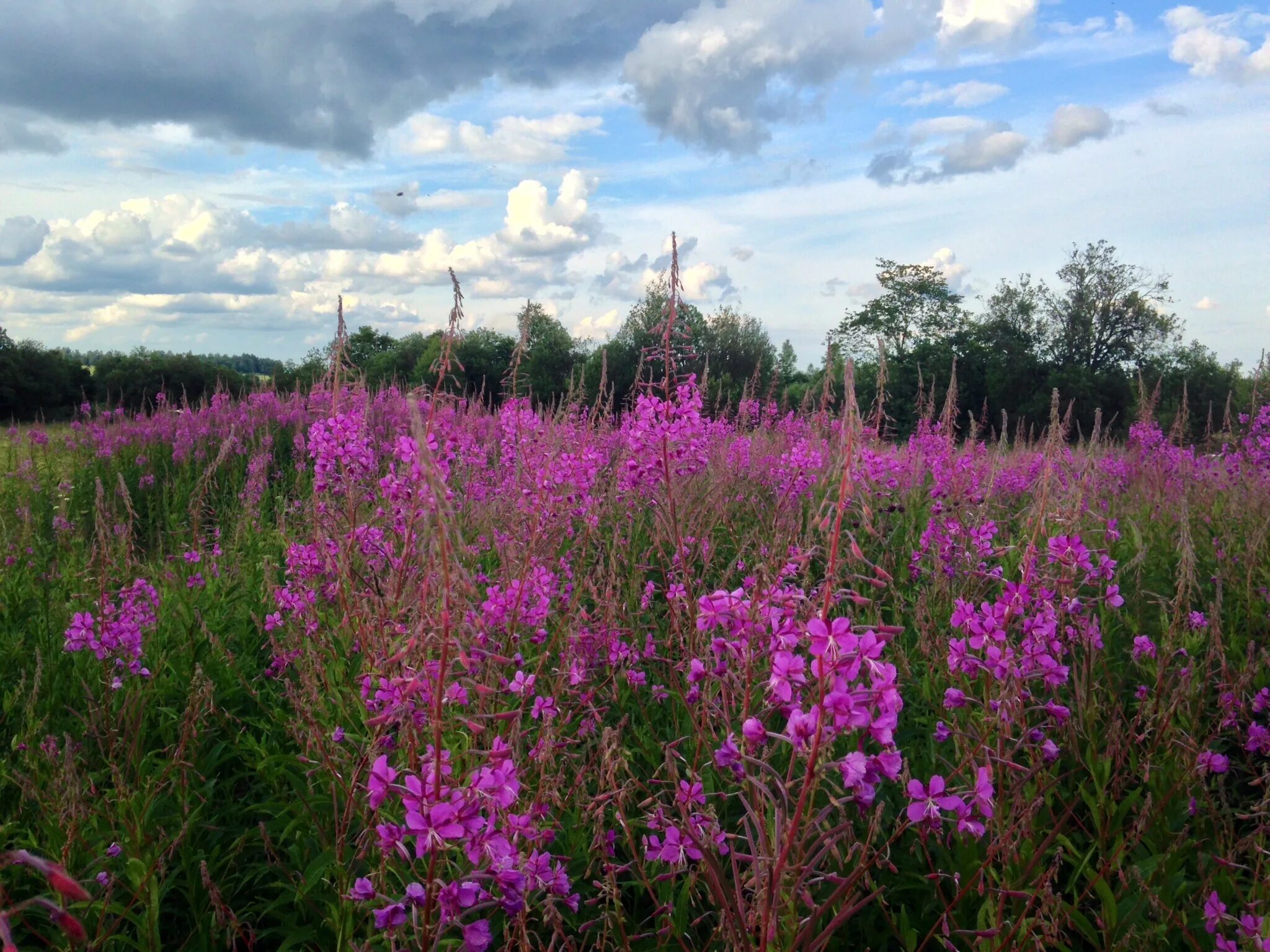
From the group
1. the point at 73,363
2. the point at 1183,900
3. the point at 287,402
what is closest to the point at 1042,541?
the point at 1183,900

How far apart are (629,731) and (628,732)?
18 millimetres

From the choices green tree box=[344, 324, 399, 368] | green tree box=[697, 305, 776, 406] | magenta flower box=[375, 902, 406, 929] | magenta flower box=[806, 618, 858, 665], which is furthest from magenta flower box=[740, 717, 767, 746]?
green tree box=[344, 324, 399, 368]

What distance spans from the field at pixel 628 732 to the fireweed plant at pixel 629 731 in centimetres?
2

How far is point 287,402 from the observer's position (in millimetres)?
12562

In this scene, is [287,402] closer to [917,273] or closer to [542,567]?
[542,567]

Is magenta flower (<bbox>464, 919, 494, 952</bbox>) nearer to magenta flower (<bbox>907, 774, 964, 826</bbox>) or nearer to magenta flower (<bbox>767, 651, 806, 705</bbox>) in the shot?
magenta flower (<bbox>767, 651, 806, 705</bbox>)

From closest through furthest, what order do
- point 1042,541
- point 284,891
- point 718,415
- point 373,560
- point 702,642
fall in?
point 284,891, point 702,642, point 373,560, point 1042,541, point 718,415

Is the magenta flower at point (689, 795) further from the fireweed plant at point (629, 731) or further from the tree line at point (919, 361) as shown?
the tree line at point (919, 361)

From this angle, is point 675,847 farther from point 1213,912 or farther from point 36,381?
point 36,381

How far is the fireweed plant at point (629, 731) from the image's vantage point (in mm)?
1497

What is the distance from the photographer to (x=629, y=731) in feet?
11.3

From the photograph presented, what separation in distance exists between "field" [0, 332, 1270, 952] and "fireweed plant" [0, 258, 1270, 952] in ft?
0.07

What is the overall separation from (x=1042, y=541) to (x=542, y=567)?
3380mm

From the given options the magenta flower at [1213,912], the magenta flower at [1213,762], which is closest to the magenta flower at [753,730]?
the magenta flower at [1213,912]
